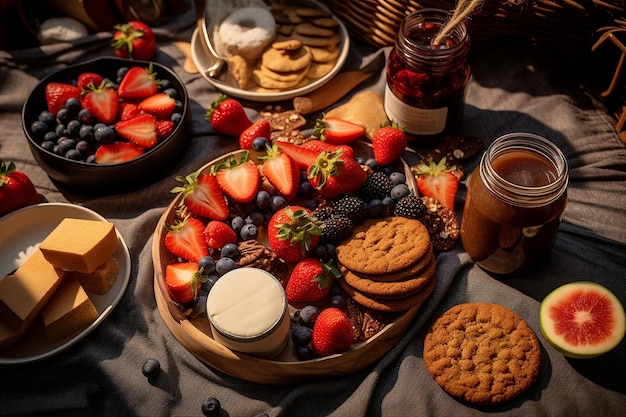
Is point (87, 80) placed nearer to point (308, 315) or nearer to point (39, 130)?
point (39, 130)

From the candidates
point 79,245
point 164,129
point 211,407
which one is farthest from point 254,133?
point 211,407

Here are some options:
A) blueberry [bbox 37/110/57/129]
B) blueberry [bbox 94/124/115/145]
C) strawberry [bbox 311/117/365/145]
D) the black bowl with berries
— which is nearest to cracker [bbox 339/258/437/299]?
strawberry [bbox 311/117/365/145]

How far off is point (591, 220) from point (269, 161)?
3.27 ft

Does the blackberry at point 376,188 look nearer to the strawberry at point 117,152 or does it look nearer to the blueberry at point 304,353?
the blueberry at point 304,353

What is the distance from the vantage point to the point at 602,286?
1493mm

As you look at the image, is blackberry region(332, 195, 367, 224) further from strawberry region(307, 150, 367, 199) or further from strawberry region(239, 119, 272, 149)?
strawberry region(239, 119, 272, 149)

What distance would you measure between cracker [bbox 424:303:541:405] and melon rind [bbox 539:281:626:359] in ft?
0.17

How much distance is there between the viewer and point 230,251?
1.58 meters

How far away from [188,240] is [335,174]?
18.1 inches

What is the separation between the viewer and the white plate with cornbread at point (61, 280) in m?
1.55

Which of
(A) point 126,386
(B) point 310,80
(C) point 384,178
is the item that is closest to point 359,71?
(B) point 310,80

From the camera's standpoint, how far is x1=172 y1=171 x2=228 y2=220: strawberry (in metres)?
1.68

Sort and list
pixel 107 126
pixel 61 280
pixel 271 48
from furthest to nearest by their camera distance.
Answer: pixel 271 48, pixel 107 126, pixel 61 280

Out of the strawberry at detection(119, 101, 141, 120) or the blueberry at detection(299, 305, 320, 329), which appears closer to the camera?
the blueberry at detection(299, 305, 320, 329)
